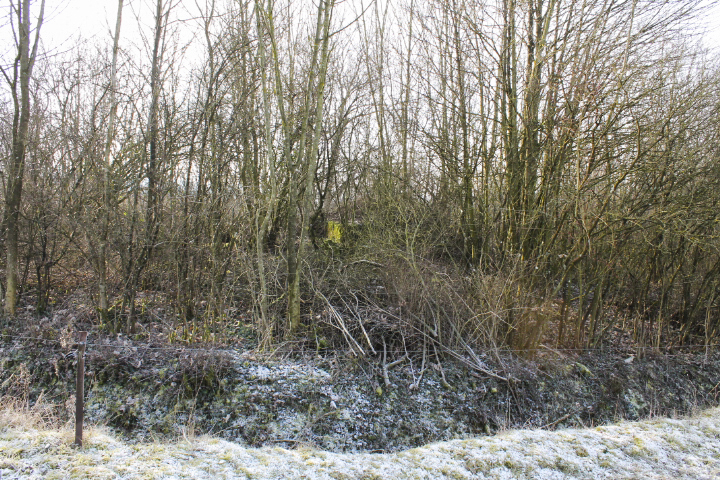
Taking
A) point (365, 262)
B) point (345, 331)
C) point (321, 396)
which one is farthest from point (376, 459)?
point (365, 262)

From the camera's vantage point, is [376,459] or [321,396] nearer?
[376,459]

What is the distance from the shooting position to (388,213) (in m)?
7.56

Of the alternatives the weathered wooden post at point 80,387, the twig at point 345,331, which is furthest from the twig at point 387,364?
the weathered wooden post at point 80,387

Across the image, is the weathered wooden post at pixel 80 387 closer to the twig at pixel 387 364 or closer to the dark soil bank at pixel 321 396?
the dark soil bank at pixel 321 396

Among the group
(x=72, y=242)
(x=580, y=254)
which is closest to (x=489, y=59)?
(x=580, y=254)

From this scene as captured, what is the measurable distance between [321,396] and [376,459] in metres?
1.17

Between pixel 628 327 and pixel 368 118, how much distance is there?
642 centimetres

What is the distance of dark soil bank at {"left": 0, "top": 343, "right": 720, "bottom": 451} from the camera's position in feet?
12.9

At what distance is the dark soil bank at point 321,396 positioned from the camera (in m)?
3.92

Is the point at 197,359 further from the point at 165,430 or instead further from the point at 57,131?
the point at 57,131

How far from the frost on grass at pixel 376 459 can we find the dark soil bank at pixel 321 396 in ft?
1.86

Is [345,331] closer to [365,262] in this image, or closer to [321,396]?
[321,396]

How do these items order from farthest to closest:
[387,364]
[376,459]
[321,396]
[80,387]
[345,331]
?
[345,331], [387,364], [321,396], [376,459], [80,387]

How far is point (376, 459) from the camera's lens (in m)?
3.19
